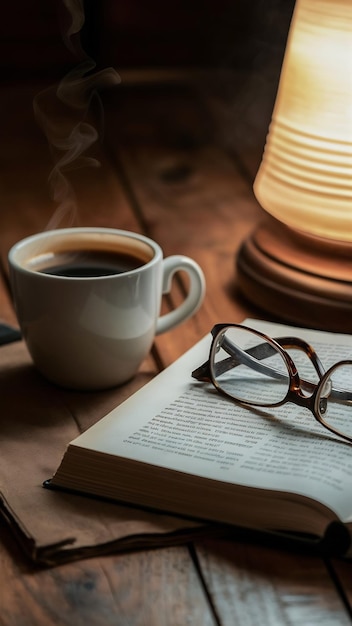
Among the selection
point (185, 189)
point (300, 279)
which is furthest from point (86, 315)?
point (185, 189)

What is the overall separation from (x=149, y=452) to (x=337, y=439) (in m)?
0.15

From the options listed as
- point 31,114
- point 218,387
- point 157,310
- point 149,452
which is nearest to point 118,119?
point 31,114

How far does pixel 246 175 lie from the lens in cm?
150

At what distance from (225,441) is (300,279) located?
346mm

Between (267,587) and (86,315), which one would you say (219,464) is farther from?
(86,315)

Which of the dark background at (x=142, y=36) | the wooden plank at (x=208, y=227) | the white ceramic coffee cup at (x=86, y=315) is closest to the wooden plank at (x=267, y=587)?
the wooden plank at (x=208, y=227)

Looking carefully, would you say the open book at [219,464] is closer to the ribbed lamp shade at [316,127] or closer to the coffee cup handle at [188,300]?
the coffee cup handle at [188,300]

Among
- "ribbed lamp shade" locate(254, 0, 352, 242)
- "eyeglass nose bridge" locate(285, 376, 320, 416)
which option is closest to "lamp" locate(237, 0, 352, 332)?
"ribbed lamp shade" locate(254, 0, 352, 242)

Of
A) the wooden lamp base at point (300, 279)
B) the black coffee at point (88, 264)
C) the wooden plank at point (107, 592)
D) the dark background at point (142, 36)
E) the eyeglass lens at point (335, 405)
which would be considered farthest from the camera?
the dark background at point (142, 36)

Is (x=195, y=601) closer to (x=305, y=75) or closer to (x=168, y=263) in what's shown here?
(x=168, y=263)

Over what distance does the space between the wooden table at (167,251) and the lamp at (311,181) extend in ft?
0.20

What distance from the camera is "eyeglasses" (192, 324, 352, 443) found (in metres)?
0.73

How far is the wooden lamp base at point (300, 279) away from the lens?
97cm

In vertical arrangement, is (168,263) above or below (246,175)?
above
